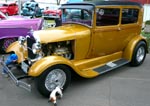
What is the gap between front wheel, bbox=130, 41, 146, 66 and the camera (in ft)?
21.2

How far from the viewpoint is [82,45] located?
5.35m

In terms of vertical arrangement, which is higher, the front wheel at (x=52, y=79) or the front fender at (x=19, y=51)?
the front fender at (x=19, y=51)

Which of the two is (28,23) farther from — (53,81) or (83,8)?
(53,81)

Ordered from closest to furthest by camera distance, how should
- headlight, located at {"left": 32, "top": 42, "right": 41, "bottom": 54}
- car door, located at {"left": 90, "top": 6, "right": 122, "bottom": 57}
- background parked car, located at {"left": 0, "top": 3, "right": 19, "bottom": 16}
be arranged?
headlight, located at {"left": 32, "top": 42, "right": 41, "bottom": 54}
car door, located at {"left": 90, "top": 6, "right": 122, "bottom": 57}
background parked car, located at {"left": 0, "top": 3, "right": 19, "bottom": 16}

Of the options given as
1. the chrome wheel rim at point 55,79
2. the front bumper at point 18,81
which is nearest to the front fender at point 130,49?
the chrome wheel rim at point 55,79

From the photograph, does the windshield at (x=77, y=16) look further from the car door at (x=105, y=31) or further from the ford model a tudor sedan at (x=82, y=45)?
the car door at (x=105, y=31)

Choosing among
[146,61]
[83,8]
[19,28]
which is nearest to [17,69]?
[83,8]

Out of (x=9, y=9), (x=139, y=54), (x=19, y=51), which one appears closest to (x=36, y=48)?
(x=19, y=51)

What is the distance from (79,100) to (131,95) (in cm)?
108


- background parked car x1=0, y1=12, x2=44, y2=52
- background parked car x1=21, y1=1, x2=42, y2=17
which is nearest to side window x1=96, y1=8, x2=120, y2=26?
background parked car x1=0, y1=12, x2=44, y2=52

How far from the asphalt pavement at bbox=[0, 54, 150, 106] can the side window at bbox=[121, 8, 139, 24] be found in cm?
142

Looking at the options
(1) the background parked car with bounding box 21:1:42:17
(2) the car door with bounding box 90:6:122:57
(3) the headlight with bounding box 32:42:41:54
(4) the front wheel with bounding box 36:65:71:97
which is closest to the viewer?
(4) the front wheel with bounding box 36:65:71:97

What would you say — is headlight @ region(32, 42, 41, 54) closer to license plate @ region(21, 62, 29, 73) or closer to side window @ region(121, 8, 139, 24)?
license plate @ region(21, 62, 29, 73)

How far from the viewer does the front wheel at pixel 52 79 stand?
4457 millimetres
